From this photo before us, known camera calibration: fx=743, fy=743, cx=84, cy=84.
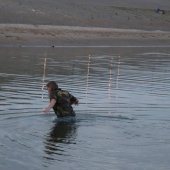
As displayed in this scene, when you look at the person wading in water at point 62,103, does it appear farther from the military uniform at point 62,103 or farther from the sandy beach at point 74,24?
the sandy beach at point 74,24

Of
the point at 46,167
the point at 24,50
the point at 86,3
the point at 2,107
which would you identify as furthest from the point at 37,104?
the point at 86,3

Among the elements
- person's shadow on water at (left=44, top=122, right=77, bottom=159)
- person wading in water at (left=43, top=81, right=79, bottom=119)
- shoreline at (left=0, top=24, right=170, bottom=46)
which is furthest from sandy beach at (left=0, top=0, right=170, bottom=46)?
person's shadow on water at (left=44, top=122, right=77, bottom=159)

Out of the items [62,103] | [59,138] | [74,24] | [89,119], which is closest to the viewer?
[59,138]

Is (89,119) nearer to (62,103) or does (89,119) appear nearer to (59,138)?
(62,103)

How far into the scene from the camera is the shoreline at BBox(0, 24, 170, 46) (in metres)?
46.0

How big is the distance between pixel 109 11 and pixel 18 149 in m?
59.8

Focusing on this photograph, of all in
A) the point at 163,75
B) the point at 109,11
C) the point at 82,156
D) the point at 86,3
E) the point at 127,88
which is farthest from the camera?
the point at 86,3

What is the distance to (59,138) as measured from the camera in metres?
14.9

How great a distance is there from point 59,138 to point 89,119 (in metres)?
2.48

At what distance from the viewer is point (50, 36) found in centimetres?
4959

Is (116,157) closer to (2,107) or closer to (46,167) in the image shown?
(46,167)

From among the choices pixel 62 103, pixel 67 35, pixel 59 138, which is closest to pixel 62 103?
pixel 62 103

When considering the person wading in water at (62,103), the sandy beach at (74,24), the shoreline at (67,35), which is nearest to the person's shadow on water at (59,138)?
the person wading in water at (62,103)

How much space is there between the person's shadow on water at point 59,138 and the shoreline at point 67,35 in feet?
88.3
